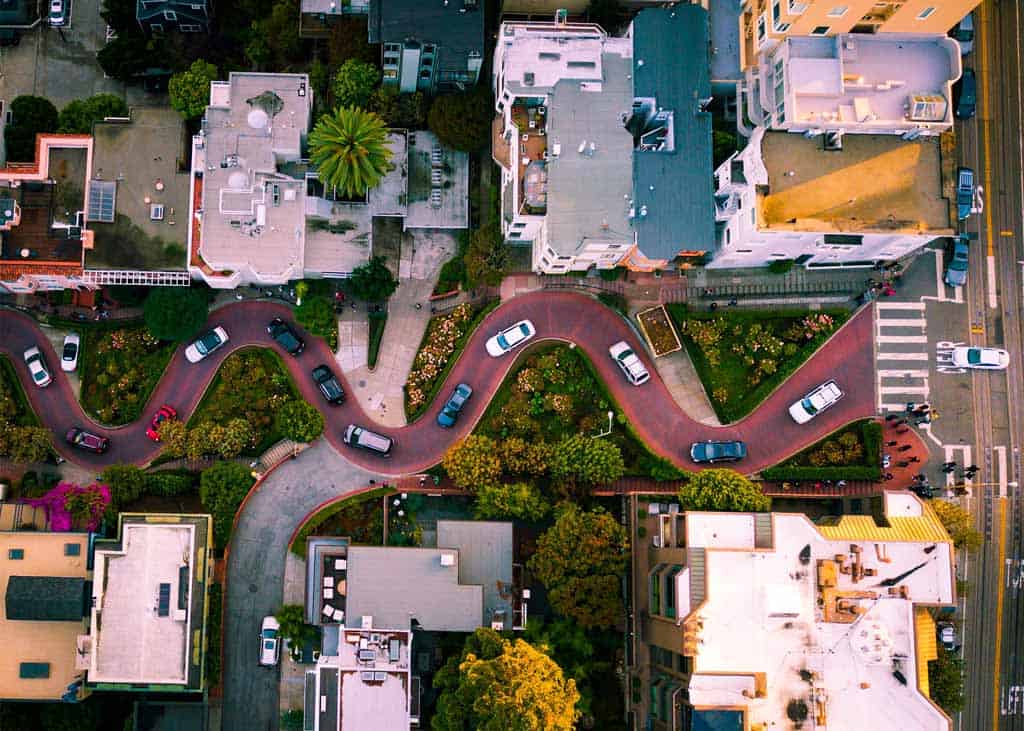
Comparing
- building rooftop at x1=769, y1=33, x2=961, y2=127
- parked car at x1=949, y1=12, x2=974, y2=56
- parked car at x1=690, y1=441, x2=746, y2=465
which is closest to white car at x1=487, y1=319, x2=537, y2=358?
parked car at x1=690, y1=441, x2=746, y2=465

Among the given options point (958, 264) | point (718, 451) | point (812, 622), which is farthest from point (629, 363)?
point (958, 264)

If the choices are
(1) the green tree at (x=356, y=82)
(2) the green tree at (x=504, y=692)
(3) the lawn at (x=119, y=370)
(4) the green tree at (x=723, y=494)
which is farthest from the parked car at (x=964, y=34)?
(3) the lawn at (x=119, y=370)

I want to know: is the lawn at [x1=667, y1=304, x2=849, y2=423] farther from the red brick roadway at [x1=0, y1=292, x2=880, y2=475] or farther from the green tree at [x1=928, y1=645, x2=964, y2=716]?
the green tree at [x1=928, y1=645, x2=964, y2=716]

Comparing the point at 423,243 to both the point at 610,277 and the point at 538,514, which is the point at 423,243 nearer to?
the point at 610,277

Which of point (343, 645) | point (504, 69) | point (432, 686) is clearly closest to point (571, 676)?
point (432, 686)

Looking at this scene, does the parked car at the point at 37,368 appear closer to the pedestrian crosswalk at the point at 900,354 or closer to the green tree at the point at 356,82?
the green tree at the point at 356,82

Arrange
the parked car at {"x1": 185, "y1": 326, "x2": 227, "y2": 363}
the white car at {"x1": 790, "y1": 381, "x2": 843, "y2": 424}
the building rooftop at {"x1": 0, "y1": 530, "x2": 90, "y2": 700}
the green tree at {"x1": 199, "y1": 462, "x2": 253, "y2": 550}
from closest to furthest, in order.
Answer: the building rooftop at {"x1": 0, "y1": 530, "x2": 90, "y2": 700} < the green tree at {"x1": 199, "y1": 462, "x2": 253, "y2": 550} < the parked car at {"x1": 185, "y1": 326, "x2": 227, "y2": 363} < the white car at {"x1": 790, "y1": 381, "x2": 843, "y2": 424}
